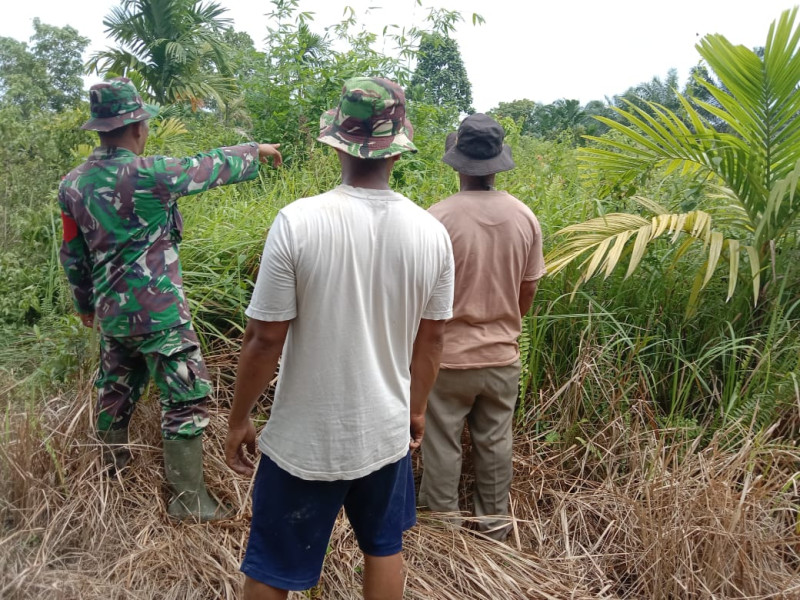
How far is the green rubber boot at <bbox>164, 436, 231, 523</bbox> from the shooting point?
287 centimetres

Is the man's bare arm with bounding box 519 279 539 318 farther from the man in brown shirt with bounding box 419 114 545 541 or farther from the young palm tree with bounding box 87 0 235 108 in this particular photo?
the young palm tree with bounding box 87 0 235 108

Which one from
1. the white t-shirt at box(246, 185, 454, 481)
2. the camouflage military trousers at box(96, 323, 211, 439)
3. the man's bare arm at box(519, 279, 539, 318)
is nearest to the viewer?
the white t-shirt at box(246, 185, 454, 481)

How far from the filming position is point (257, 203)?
15.1 ft

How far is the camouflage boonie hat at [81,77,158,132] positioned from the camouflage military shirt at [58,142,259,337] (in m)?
0.11

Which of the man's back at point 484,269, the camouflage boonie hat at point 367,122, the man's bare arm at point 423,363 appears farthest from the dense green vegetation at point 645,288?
the camouflage boonie hat at point 367,122

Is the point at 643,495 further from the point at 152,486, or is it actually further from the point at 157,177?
the point at 157,177

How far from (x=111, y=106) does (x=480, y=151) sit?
1.56 meters

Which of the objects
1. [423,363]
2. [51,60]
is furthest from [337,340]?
[51,60]

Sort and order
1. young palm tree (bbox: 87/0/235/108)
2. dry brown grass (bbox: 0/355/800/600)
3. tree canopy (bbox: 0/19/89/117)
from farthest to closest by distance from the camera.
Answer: tree canopy (bbox: 0/19/89/117) → young palm tree (bbox: 87/0/235/108) → dry brown grass (bbox: 0/355/800/600)

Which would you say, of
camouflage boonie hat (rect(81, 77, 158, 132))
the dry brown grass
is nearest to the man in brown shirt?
the dry brown grass

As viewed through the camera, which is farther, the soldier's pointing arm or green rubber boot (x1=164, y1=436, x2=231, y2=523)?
green rubber boot (x1=164, y1=436, x2=231, y2=523)

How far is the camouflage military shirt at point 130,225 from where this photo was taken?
2734 millimetres

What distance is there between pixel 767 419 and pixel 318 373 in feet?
7.75

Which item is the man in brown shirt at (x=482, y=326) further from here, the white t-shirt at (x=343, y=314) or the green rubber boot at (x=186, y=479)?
the green rubber boot at (x=186, y=479)
